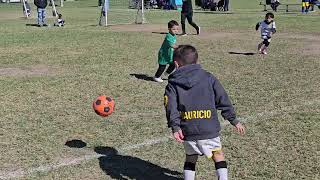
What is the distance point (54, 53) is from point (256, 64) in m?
6.10

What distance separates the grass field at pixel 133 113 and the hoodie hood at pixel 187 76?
1332 millimetres

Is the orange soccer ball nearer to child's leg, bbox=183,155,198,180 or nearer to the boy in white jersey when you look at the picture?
child's leg, bbox=183,155,198,180

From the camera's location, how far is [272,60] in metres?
13.4

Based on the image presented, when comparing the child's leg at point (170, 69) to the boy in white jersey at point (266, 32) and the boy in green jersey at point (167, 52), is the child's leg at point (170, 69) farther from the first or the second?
the boy in white jersey at point (266, 32)

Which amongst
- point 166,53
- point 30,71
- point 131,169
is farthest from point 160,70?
point 131,169

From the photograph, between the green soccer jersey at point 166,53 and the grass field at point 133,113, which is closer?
the grass field at point 133,113

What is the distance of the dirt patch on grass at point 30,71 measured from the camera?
11.6 meters

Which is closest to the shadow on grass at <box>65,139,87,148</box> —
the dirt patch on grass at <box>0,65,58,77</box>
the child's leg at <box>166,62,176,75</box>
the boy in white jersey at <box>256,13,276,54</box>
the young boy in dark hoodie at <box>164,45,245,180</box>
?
the young boy in dark hoodie at <box>164,45,245,180</box>

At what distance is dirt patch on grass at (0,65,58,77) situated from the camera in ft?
38.2

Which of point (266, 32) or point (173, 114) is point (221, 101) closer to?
point (173, 114)

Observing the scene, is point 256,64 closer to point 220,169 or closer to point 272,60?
point 272,60

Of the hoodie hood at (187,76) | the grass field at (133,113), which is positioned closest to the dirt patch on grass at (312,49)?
the grass field at (133,113)

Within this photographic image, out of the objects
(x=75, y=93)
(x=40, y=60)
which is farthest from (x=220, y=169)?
(x=40, y=60)

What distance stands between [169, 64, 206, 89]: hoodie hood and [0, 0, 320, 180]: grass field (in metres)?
1.33
